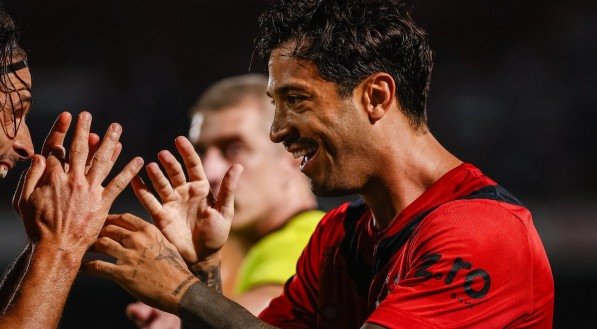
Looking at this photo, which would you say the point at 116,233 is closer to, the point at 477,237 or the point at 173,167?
the point at 173,167

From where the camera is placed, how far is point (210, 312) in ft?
7.67

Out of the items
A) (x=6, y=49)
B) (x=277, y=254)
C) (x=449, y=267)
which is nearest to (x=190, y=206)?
(x=6, y=49)

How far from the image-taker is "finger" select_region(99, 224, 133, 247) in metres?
2.43

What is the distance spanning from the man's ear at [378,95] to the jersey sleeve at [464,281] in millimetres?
426

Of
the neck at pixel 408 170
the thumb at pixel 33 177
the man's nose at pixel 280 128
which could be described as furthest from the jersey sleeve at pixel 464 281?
the thumb at pixel 33 177

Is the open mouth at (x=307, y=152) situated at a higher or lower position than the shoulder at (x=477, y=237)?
higher

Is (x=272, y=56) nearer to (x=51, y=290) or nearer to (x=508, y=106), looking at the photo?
(x=51, y=290)

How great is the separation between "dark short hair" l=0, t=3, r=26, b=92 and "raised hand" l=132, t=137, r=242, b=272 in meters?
0.43

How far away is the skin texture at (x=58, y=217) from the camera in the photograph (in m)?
2.26

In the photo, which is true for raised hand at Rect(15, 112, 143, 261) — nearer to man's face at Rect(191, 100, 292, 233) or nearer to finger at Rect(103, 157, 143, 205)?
finger at Rect(103, 157, 143, 205)

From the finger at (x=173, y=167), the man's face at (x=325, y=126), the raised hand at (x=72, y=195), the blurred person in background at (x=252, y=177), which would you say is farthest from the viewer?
the blurred person in background at (x=252, y=177)

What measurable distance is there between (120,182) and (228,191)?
14.9 inches

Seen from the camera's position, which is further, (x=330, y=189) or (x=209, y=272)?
(x=209, y=272)

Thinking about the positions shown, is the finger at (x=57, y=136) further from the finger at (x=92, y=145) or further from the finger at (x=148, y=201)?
the finger at (x=148, y=201)
